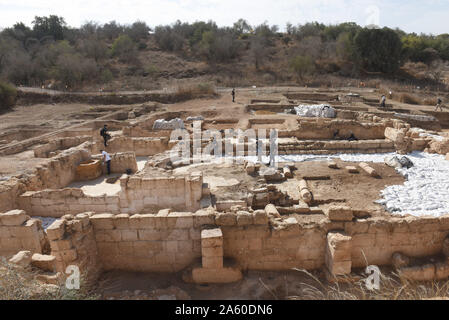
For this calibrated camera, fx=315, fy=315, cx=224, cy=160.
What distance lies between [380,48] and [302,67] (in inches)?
456

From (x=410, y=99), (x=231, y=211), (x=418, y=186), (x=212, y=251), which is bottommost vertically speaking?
(x=418, y=186)

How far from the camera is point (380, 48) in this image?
40062 mm

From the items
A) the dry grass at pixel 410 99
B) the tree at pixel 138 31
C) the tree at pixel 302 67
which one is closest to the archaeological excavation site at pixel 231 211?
the dry grass at pixel 410 99

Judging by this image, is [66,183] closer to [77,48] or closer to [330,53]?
[330,53]

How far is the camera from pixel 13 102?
93.4 ft

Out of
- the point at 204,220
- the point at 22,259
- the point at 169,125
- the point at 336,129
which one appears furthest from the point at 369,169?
the point at 169,125

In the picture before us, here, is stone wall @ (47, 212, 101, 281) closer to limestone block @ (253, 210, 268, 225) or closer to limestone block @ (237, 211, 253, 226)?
limestone block @ (237, 211, 253, 226)

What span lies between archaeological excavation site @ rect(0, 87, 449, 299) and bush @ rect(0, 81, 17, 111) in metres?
12.9

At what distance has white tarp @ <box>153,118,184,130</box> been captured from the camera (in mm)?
19641

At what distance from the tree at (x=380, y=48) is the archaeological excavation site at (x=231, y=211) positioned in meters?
27.1

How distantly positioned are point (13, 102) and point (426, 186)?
105 feet

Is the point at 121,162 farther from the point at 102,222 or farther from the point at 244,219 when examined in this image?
the point at 244,219

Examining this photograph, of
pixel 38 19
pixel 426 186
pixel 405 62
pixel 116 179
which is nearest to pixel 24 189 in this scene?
pixel 116 179

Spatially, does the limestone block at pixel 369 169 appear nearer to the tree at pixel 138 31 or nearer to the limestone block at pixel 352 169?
the limestone block at pixel 352 169
